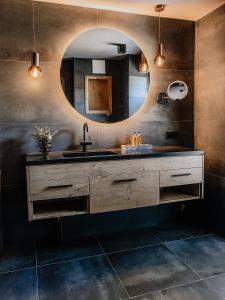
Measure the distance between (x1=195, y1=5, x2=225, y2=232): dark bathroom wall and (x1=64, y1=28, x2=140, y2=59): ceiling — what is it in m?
0.80

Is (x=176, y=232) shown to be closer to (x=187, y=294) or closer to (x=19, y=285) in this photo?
(x=187, y=294)

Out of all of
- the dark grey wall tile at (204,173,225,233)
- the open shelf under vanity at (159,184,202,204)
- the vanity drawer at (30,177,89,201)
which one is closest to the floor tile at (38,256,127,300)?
the vanity drawer at (30,177,89,201)

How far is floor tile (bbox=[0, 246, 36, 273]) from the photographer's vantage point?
225cm

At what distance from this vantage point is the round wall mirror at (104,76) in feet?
9.05

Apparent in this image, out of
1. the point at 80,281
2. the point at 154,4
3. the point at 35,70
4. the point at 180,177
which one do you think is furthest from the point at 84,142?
the point at 154,4

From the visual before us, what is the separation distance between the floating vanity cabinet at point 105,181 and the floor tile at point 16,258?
1.31 ft

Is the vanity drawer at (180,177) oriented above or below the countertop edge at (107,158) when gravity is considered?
below

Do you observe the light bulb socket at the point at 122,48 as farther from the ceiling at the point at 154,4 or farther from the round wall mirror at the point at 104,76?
the ceiling at the point at 154,4

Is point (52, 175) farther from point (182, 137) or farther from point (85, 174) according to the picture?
point (182, 137)

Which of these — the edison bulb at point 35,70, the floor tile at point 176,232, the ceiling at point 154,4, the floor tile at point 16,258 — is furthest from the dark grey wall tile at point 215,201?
the edison bulb at point 35,70

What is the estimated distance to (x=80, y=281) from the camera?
2.04m

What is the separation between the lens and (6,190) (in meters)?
2.63

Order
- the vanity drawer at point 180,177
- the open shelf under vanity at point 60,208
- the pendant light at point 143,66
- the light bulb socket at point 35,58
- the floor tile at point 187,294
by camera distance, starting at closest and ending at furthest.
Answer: the floor tile at point 187,294
the open shelf under vanity at point 60,208
the light bulb socket at point 35,58
the vanity drawer at point 180,177
the pendant light at point 143,66

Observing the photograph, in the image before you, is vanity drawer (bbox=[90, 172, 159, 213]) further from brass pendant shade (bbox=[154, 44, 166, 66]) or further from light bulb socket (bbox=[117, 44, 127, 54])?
light bulb socket (bbox=[117, 44, 127, 54])
